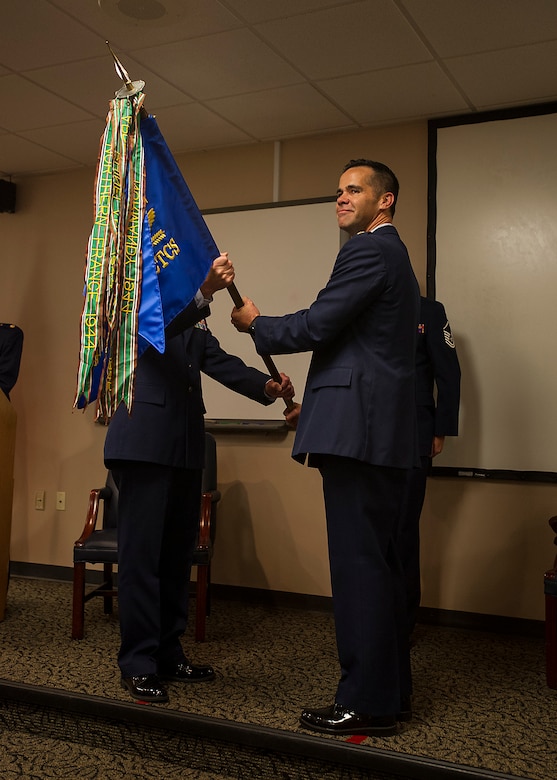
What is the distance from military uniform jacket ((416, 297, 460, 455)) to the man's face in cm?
120

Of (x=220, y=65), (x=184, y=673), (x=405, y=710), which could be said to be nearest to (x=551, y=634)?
(x=405, y=710)

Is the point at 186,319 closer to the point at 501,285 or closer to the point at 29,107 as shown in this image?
the point at 501,285

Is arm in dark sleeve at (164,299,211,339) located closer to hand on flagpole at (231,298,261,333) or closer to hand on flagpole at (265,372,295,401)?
hand on flagpole at (231,298,261,333)

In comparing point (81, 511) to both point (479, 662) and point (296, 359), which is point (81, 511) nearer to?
point (296, 359)

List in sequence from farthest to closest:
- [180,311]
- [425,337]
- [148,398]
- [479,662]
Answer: [425,337], [479,662], [148,398], [180,311]

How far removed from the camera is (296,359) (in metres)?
4.23

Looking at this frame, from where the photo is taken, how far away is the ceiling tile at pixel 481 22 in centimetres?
296

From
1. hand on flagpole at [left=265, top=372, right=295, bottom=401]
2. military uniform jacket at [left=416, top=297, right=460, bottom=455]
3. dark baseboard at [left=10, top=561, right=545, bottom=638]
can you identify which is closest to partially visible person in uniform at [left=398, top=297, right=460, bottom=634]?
military uniform jacket at [left=416, top=297, right=460, bottom=455]

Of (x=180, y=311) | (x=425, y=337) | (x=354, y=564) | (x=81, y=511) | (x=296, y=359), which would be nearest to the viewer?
(x=354, y=564)

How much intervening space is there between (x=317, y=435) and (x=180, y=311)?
1.88 feet

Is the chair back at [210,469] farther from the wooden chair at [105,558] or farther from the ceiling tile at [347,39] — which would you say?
the ceiling tile at [347,39]

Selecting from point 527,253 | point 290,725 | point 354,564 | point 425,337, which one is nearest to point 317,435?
point 354,564

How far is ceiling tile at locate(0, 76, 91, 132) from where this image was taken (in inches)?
150

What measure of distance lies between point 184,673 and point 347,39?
254cm
